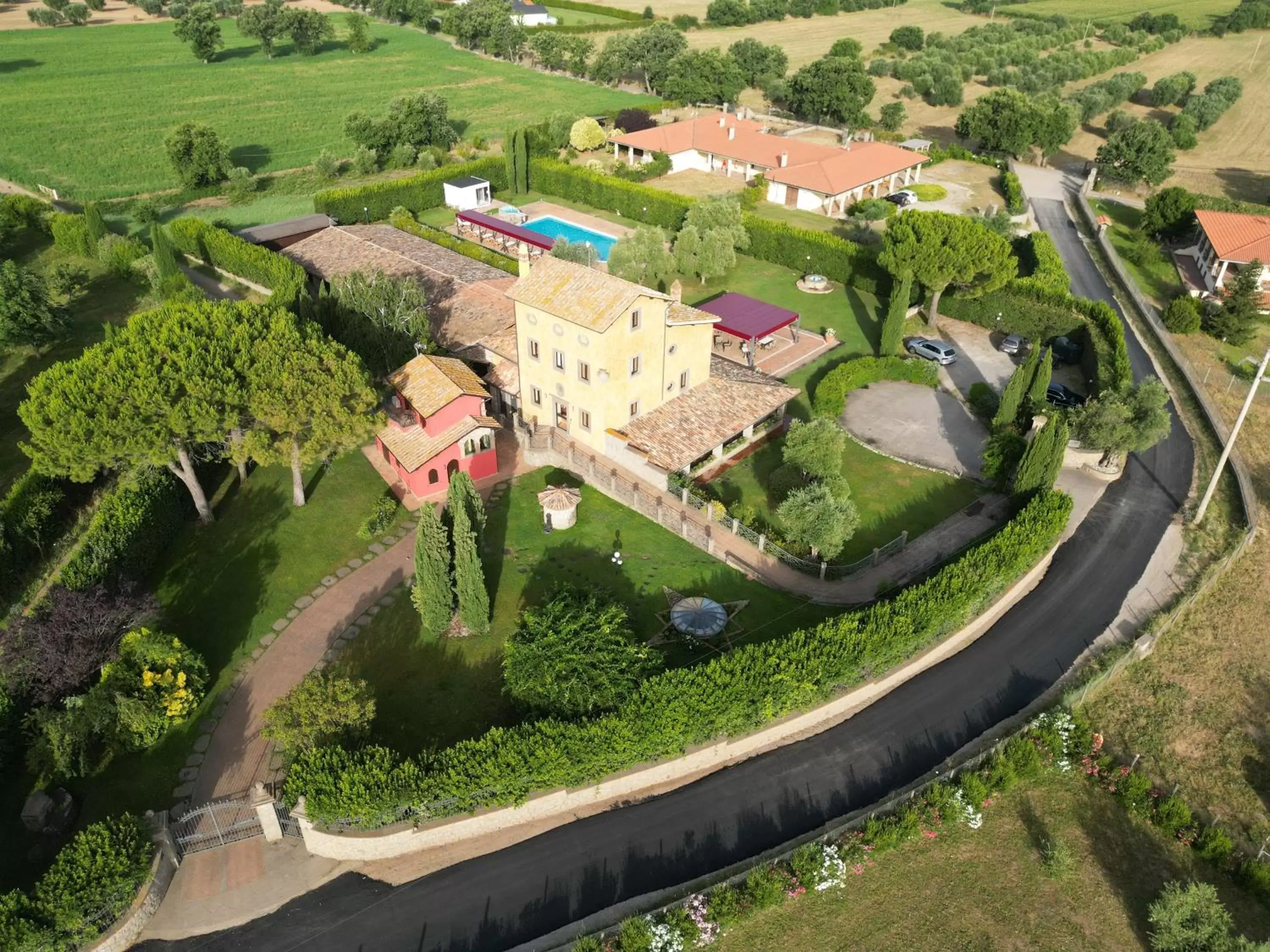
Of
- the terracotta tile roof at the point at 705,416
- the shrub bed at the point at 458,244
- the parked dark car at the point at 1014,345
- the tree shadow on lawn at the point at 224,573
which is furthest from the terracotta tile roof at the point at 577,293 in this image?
the parked dark car at the point at 1014,345

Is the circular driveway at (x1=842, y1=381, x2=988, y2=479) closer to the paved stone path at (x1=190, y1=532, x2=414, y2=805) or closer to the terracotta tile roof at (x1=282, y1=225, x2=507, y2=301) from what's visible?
the paved stone path at (x1=190, y1=532, x2=414, y2=805)

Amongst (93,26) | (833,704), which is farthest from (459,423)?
(93,26)

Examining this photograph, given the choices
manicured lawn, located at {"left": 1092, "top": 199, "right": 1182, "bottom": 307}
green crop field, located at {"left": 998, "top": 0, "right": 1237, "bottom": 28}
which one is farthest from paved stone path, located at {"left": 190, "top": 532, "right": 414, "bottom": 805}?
green crop field, located at {"left": 998, "top": 0, "right": 1237, "bottom": 28}

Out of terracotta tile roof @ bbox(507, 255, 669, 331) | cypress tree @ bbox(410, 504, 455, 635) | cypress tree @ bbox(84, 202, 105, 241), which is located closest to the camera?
cypress tree @ bbox(410, 504, 455, 635)

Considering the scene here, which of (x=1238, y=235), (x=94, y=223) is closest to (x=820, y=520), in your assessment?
(x=1238, y=235)

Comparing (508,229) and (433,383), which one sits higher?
(433,383)

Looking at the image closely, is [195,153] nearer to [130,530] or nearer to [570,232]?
[570,232]
